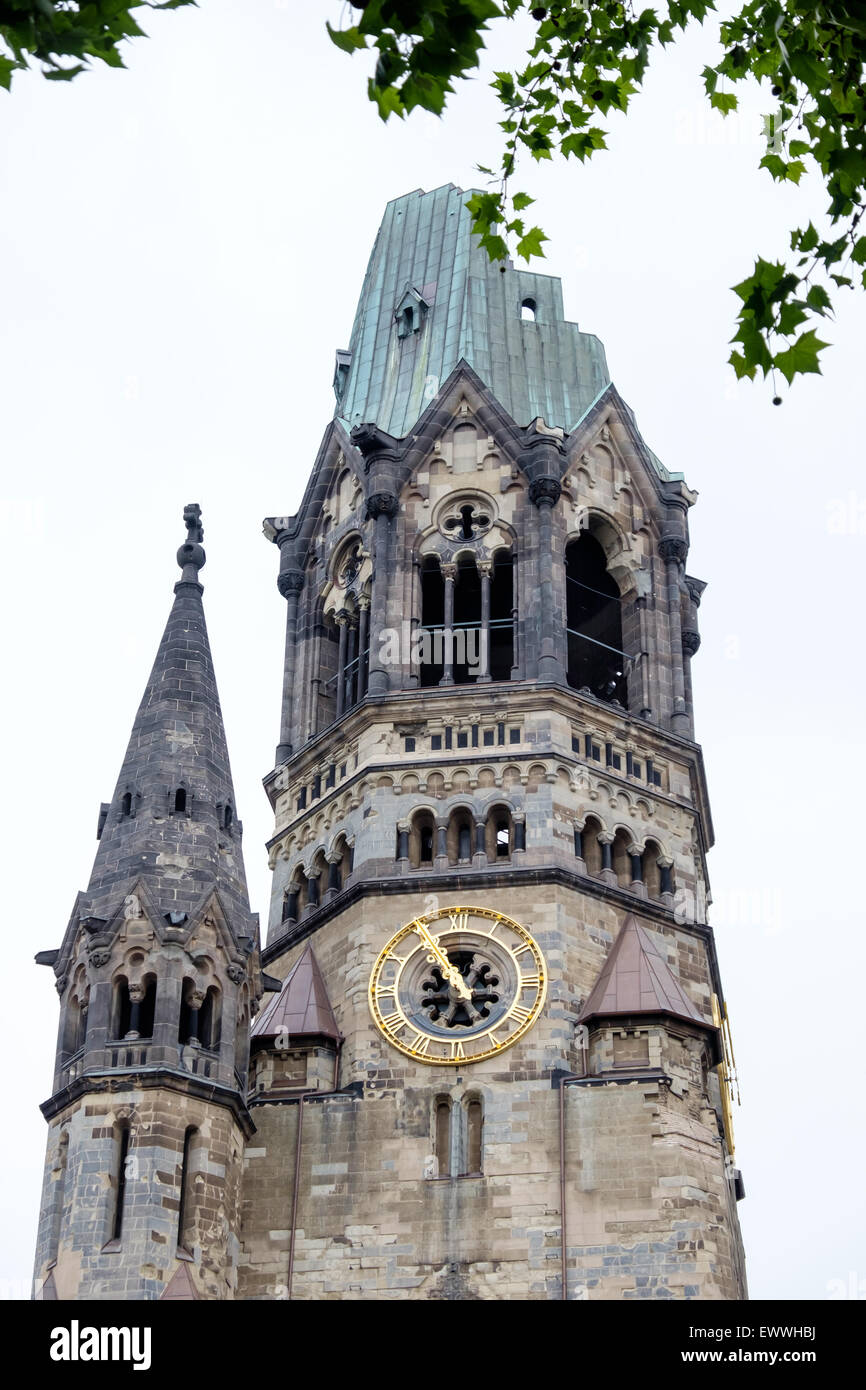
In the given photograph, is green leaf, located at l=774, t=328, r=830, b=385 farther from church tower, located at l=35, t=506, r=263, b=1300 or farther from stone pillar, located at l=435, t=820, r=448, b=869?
stone pillar, located at l=435, t=820, r=448, b=869

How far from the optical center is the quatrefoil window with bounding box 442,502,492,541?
5278cm

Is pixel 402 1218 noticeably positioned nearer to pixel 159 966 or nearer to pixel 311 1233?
pixel 311 1233

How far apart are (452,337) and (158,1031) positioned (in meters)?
19.3

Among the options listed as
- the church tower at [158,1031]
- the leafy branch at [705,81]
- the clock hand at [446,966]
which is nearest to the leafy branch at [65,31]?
the leafy branch at [705,81]

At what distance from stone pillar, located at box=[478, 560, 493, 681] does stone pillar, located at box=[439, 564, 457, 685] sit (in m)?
0.55

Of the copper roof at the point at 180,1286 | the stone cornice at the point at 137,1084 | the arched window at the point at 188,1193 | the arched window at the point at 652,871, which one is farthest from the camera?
the arched window at the point at 652,871

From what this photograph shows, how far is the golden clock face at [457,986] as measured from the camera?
45969 millimetres

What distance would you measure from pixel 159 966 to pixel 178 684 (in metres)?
6.56

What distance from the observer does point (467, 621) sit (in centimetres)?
5234

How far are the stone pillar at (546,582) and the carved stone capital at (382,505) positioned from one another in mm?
2841

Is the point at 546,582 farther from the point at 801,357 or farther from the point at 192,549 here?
the point at 801,357

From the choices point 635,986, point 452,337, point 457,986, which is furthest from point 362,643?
point 635,986

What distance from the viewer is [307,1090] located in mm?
46250

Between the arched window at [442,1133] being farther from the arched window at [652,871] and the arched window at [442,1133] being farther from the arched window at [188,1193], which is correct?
the arched window at [652,871]
